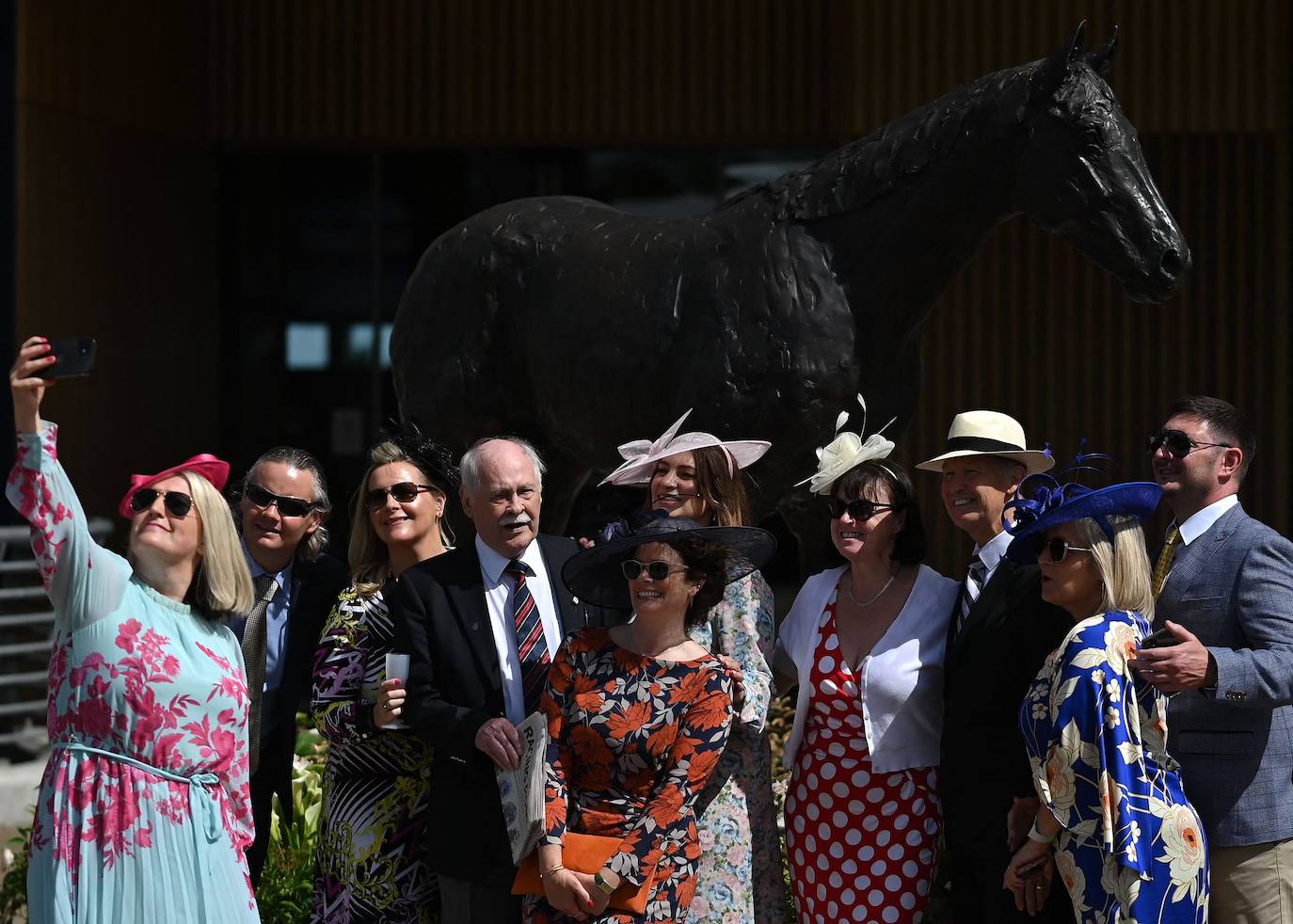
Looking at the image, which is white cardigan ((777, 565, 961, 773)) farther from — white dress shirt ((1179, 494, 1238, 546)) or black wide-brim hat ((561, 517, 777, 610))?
white dress shirt ((1179, 494, 1238, 546))

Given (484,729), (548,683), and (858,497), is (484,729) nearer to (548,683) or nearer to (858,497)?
(548,683)

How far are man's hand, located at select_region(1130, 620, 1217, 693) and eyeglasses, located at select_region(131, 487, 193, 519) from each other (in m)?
1.89

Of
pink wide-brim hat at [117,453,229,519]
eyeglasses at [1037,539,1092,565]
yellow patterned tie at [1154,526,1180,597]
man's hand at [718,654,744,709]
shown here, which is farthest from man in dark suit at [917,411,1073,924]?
pink wide-brim hat at [117,453,229,519]

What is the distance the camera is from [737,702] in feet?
11.1

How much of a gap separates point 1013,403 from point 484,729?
695 cm

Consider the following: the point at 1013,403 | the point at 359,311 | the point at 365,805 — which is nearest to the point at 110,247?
the point at 359,311

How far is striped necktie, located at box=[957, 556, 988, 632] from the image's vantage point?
361 centimetres

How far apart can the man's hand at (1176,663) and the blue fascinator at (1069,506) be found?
10.0 inches

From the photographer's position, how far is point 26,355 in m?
2.90

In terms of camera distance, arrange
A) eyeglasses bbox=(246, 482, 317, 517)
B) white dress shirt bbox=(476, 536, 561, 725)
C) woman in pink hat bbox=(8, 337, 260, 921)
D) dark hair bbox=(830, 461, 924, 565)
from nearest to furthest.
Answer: woman in pink hat bbox=(8, 337, 260, 921), white dress shirt bbox=(476, 536, 561, 725), dark hair bbox=(830, 461, 924, 565), eyeglasses bbox=(246, 482, 317, 517)

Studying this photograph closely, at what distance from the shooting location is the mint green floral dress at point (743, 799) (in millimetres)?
3389

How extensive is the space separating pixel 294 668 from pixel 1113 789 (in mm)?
2072

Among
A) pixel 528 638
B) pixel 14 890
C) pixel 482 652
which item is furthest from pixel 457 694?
pixel 14 890

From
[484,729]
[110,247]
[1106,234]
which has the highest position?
[110,247]
